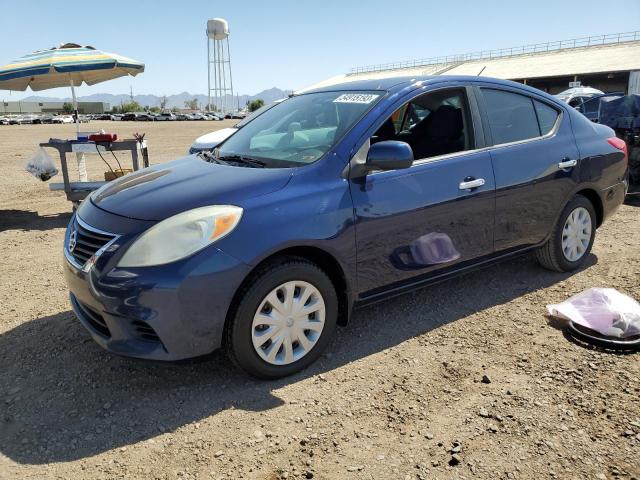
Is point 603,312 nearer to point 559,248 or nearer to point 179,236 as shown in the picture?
point 559,248

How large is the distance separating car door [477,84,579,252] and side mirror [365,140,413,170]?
104 cm

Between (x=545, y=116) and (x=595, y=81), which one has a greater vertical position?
(x=595, y=81)

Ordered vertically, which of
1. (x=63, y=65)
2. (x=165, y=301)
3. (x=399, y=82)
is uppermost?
(x=63, y=65)

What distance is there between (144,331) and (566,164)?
353cm

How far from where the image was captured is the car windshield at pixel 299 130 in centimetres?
338

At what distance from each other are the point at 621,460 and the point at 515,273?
2.54 meters

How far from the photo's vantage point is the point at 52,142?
295 inches

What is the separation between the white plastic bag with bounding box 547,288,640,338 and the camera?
139 inches

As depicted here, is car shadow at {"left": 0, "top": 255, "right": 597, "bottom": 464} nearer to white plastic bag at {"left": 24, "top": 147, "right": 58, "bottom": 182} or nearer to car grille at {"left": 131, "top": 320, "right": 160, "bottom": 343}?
car grille at {"left": 131, "top": 320, "right": 160, "bottom": 343}

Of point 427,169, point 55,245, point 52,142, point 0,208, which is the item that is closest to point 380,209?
point 427,169

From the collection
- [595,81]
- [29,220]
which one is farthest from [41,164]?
[595,81]

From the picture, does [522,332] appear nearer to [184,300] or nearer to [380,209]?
[380,209]

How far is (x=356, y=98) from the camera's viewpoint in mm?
3672

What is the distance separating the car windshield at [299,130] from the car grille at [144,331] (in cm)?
125
